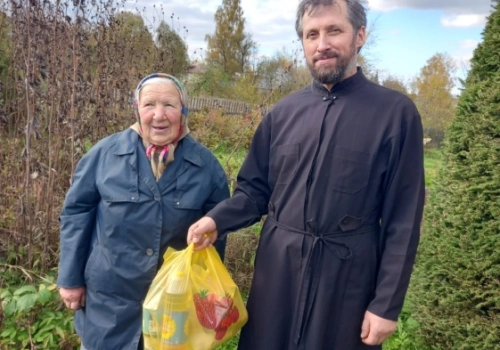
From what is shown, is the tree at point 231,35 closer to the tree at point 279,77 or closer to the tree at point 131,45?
the tree at point 279,77

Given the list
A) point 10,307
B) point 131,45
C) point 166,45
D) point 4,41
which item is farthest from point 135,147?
point 4,41

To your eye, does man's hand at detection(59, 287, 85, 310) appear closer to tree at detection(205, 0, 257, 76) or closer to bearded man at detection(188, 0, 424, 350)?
bearded man at detection(188, 0, 424, 350)

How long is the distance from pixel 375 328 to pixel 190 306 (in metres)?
0.80

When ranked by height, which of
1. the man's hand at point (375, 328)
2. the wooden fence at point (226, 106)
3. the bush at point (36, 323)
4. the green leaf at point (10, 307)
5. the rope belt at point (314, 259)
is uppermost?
the wooden fence at point (226, 106)

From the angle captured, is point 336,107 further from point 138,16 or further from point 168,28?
point 138,16

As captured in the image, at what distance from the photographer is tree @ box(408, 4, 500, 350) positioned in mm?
2896

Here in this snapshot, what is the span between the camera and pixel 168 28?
505cm

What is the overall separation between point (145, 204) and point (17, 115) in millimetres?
2656

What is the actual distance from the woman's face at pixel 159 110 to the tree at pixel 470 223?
1.79m

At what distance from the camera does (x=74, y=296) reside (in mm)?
2537

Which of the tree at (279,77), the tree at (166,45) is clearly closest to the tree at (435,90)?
the tree at (279,77)

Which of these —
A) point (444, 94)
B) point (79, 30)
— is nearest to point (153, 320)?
point (79, 30)

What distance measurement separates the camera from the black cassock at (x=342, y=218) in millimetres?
2064

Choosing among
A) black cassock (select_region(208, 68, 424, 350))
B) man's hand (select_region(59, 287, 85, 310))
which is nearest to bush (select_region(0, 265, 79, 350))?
man's hand (select_region(59, 287, 85, 310))
